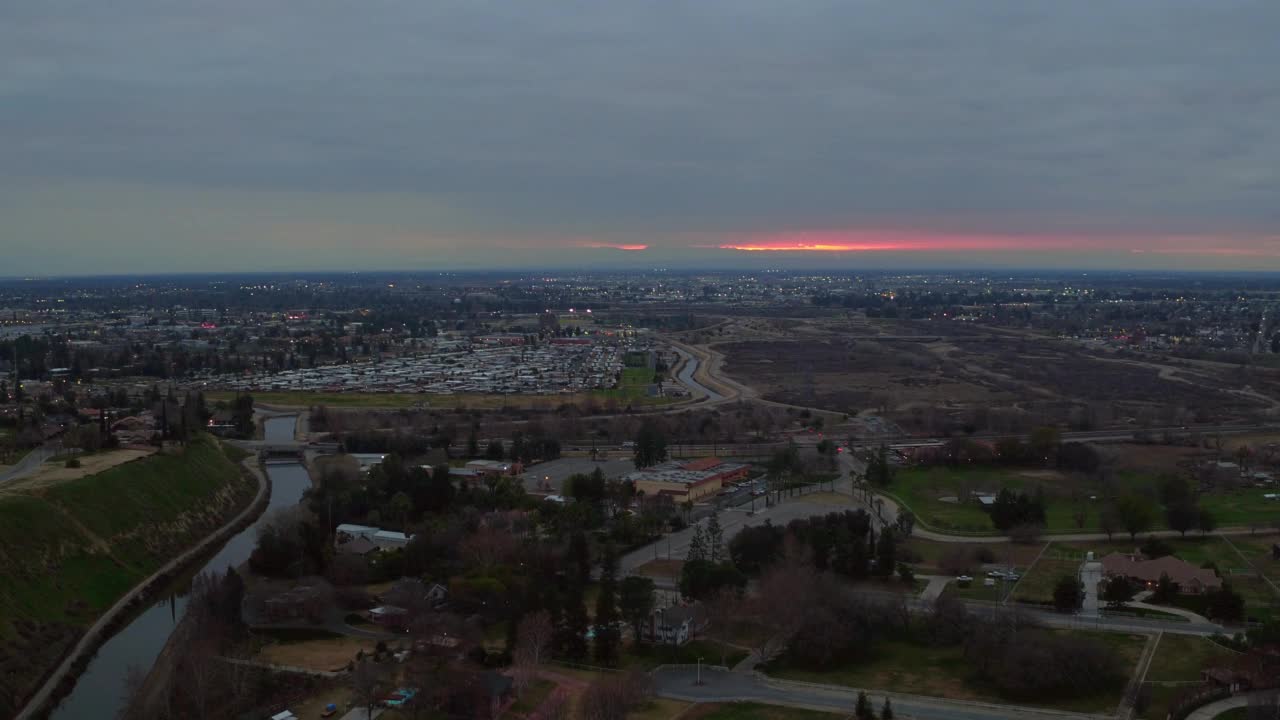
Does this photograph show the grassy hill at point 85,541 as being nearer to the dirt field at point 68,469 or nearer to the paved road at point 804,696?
the dirt field at point 68,469

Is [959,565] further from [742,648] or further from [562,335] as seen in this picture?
[562,335]

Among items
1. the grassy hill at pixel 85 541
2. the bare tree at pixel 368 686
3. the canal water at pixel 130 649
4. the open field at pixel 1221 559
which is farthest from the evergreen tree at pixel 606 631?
the grassy hill at pixel 85 541

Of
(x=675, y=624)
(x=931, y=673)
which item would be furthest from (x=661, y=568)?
(x=931, y=673)

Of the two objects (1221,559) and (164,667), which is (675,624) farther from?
(1221,559)

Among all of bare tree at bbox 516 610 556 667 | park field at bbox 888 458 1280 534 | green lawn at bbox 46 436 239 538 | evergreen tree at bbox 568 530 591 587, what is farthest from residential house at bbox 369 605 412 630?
park field at bbox 888 458 1280 534

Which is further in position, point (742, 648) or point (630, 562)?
Answer: point (630, 562)

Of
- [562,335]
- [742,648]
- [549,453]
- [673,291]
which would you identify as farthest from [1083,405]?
[673,291]
